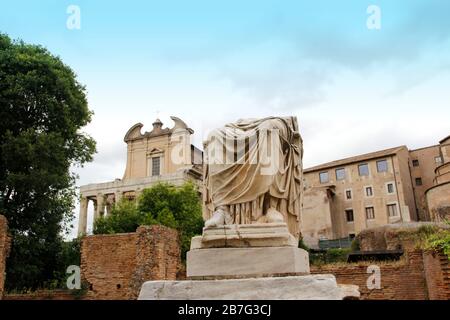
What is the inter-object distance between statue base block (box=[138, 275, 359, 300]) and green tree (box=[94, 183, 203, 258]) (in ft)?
69.1

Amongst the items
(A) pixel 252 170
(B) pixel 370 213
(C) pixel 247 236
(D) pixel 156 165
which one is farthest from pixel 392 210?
(C) pixel 247 236

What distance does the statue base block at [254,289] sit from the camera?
122 inches

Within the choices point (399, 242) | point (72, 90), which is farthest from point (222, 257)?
point (399, 242)

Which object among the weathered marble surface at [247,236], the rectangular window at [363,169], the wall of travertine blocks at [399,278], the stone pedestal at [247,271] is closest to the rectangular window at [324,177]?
the rectangular window at [363,169]

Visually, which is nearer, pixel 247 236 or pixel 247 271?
pixel 247 271

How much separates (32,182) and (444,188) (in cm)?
3025

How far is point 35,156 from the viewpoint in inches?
736

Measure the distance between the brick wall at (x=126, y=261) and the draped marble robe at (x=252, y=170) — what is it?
11425 millimetres

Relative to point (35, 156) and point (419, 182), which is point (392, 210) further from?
point (35, 156)

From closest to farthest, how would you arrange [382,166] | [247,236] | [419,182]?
[247,236]
[382,166]
[419,182]

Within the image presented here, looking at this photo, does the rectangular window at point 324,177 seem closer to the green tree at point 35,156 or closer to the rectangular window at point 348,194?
the rectangular window at point 348,194

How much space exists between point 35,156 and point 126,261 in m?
7.15

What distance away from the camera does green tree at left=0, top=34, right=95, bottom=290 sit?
18203mm
